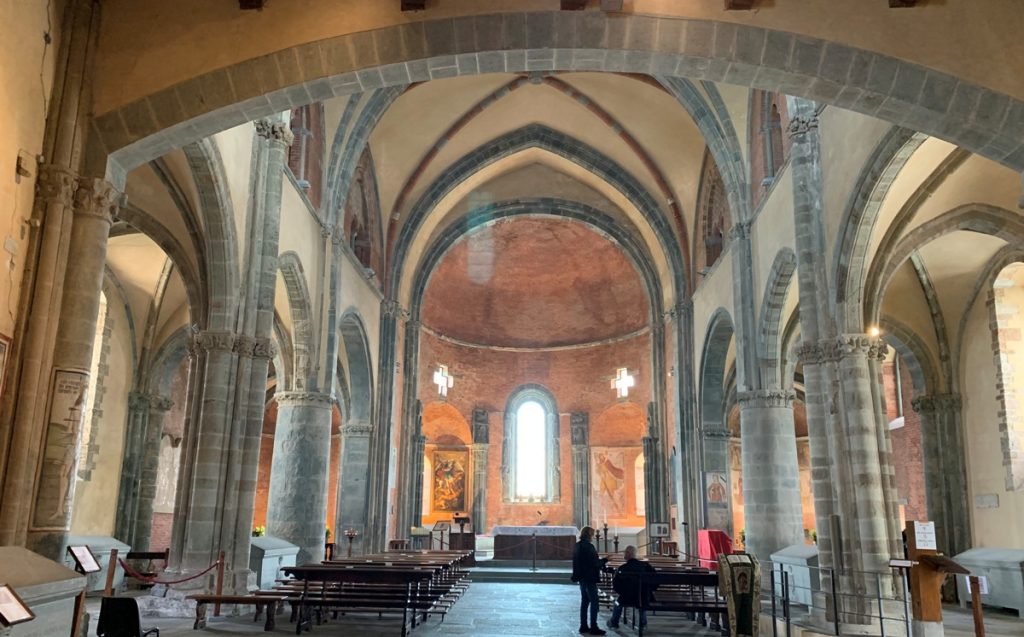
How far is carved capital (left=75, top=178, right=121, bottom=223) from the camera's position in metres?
7.57

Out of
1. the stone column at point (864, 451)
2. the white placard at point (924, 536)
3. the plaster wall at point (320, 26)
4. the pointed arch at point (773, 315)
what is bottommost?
the white placard at point (924, 536)

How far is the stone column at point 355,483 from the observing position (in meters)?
21.5

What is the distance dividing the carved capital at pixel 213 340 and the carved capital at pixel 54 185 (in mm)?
4968

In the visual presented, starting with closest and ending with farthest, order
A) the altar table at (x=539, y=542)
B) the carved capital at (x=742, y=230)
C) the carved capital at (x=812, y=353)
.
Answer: the carved capital at (x=812, y=353) → the carved capital at (x=742, y=230) → the altar table at (x=539, y=542)

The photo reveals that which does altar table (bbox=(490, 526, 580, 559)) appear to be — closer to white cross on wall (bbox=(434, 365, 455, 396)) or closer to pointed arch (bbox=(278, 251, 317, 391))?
white cross on wall (bbox=(434, 365, 455, 396))

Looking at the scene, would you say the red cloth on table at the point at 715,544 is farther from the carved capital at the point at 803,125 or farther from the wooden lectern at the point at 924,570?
the carved capital at the point at 803,125

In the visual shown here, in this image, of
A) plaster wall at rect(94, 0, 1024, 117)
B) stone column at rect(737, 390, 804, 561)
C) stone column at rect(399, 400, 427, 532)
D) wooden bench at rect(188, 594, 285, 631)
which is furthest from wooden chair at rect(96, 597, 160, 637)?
stone column at rect(399, 400, 427, 532)

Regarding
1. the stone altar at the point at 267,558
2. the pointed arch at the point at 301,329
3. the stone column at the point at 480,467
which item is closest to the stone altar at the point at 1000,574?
the stone altar at the point at 267,558

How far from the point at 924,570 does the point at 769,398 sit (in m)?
8.15

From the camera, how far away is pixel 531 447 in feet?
108

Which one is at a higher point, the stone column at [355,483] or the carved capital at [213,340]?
the carved capital at [213,340]

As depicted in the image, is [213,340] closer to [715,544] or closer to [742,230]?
[715,544]

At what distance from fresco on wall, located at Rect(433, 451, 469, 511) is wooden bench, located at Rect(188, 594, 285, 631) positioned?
69.3 feet

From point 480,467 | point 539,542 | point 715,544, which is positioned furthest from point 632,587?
point 480,467
